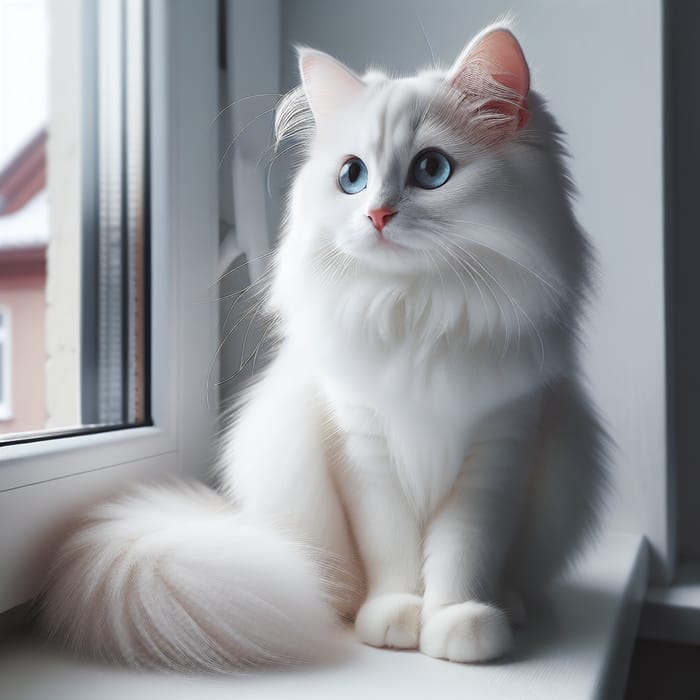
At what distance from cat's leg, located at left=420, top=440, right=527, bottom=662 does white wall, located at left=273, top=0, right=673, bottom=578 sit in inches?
16.1

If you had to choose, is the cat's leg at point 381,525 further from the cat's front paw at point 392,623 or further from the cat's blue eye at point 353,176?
the cat's blue eye at point 353,176

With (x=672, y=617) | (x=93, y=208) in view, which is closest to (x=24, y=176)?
(x=93, y=208)

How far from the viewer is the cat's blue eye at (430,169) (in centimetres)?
68

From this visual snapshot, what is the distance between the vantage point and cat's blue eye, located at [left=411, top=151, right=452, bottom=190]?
0.68m

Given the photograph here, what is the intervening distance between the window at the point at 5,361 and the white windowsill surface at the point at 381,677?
1.33ft

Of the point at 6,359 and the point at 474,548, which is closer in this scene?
the point at 474,548

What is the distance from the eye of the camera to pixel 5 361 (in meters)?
1.05

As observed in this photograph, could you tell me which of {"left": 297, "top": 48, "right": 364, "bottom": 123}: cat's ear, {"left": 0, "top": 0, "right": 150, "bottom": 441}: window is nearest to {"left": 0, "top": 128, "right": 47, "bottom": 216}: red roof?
{"left": 0, "top": 0, "right": 150, "bottom": 441}: window

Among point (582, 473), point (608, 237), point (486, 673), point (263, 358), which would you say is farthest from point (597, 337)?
point (486, 673)

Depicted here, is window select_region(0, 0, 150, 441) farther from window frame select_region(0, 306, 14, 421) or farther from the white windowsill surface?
the white windowsill surface

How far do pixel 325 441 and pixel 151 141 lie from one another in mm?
509

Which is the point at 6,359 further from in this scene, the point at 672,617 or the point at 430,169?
Answer: the point at 672,617

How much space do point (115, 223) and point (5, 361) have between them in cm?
26

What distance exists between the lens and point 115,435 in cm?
90
